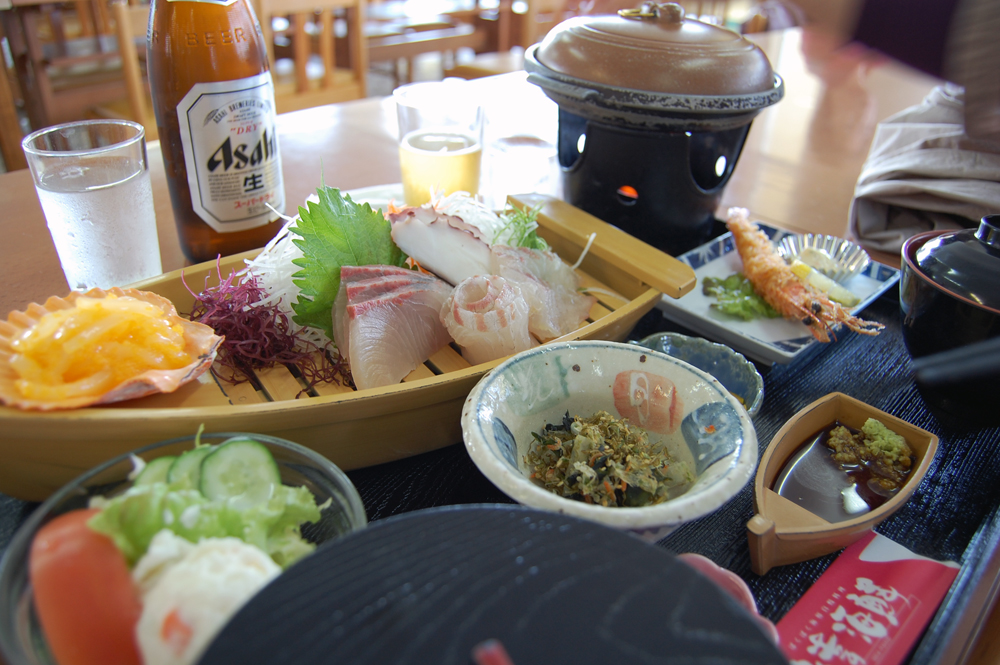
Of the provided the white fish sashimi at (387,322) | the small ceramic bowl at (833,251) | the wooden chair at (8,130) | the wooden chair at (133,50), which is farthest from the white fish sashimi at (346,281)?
the wooden chair at (8,130)

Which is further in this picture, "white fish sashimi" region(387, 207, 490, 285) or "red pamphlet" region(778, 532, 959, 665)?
"white fish sashimi" region(387, 207, 490, 285)

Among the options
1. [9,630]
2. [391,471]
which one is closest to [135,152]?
[391,471]

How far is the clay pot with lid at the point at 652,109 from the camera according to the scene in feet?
3.86

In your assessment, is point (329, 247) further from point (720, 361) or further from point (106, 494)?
point (720, 361)

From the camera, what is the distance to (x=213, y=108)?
3.50ft

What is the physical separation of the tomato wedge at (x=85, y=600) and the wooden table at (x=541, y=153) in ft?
2.72

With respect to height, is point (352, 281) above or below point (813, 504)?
above

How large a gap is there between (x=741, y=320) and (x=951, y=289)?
16.3 inches

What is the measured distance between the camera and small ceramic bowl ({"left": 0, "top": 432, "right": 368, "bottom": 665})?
19.9 inches

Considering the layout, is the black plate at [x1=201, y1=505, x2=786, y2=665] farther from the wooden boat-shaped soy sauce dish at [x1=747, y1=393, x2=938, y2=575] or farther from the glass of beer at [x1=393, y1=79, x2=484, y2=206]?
the glass of beer at [x1=393, y1=79, x2=484, y2=206]

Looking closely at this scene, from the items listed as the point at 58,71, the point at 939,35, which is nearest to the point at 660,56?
the point at 939,35

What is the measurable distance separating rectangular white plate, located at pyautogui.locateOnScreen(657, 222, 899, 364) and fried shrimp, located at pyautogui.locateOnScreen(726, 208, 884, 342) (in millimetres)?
33

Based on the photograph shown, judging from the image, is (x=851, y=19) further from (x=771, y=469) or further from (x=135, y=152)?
(x=135, y=152)

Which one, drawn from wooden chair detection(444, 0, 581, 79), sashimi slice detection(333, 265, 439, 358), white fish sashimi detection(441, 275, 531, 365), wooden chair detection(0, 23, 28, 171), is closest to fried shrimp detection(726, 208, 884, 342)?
white fish sashimi detection(441, 275, 531, 365)
